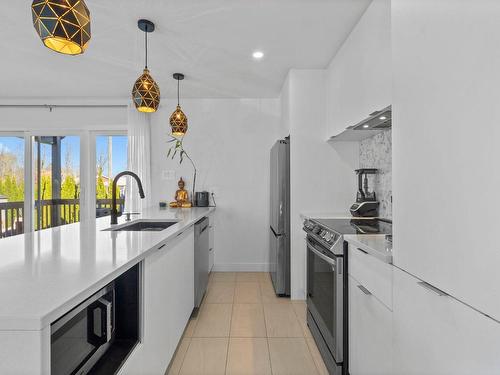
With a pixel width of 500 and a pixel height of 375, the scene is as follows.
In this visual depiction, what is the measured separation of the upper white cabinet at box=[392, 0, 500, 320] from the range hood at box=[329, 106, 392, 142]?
31.7 inches

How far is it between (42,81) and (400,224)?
14.0 ft

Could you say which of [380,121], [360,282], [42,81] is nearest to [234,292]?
[360,282]

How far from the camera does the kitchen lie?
800mm

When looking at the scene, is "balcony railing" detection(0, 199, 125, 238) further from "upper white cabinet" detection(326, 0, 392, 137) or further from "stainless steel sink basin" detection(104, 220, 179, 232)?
"upper white cabinet" detection(326, 0, 392, 137)

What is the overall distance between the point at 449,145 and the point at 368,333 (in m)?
1.00

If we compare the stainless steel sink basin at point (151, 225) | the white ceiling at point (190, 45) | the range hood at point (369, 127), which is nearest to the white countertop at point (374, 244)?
the range hood at point (369, 127)

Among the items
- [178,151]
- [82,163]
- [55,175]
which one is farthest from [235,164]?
[55,175]

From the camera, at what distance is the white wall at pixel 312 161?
319 centimetres

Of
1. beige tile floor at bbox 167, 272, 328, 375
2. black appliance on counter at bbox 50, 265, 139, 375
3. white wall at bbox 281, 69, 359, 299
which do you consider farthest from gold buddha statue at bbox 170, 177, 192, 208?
black appliance on counter at bbox 50, 265, 139, 375

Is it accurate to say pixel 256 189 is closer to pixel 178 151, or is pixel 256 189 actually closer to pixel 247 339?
pixel 178 151

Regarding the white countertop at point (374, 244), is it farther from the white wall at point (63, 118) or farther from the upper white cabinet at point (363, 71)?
the white wall at point (63, 118)

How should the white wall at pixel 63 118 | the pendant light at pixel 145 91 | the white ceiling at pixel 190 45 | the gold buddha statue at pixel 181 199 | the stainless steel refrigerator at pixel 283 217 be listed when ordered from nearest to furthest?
the white ceiling at pixel 190 45 → the pendant light at pixel 145 91 → the stainless steel refrigerator at pixel 283 217 → the gold buddha statue at pixel 181 199 → the white wall at pixel 63 118

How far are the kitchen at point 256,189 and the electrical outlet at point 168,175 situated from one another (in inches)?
0.8

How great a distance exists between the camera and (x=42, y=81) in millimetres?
3639
